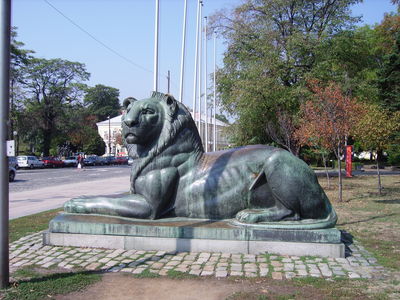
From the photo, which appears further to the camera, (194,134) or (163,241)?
(194,134)

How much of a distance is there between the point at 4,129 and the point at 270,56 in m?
19.0

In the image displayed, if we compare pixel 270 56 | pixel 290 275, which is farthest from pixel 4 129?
pixel 270 56

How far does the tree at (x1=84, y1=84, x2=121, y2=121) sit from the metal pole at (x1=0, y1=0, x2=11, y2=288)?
91.6 m

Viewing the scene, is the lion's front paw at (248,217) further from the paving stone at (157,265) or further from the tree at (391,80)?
the tree at (391,80)

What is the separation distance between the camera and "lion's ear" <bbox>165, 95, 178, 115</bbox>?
6.11 metres

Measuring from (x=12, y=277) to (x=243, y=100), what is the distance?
17.7 m

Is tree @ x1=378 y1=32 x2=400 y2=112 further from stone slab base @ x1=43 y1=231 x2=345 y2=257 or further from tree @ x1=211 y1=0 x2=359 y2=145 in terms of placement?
stone slab base @ x1=43 y1=231 x2=345 y2=257

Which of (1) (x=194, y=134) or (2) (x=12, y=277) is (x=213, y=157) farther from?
(2) (x=12, y=277)

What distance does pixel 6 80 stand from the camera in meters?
4.19

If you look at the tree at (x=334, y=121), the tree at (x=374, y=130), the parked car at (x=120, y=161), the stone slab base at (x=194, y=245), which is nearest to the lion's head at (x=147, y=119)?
the stone slab base at (x=194, y=245)

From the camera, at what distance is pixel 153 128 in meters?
6.05

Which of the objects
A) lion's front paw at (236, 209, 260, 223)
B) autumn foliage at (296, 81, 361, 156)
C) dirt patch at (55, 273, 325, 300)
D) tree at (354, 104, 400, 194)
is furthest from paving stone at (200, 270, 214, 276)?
tree at (354, 104, 400, 194)

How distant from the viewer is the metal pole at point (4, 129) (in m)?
4.15

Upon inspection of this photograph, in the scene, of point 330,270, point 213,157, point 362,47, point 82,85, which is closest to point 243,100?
point 362,47
